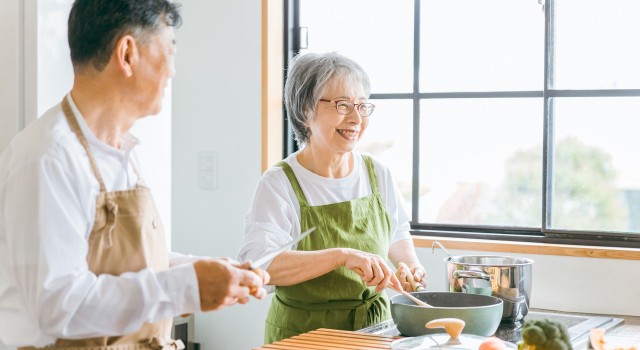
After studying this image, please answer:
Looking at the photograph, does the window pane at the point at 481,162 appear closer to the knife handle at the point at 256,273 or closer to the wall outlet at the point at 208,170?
the wall outlet at the point at 208,170

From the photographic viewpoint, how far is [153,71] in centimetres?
155

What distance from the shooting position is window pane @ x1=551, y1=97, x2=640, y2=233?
2.92m

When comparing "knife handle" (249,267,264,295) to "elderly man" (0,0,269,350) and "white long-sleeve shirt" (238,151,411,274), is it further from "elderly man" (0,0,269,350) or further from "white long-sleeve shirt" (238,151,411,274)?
"white long-sleeve shirt" (238,151,411,274)

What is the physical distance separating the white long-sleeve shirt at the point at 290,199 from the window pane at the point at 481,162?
656 mm

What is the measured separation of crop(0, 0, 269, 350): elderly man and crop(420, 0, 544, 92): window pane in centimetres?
181

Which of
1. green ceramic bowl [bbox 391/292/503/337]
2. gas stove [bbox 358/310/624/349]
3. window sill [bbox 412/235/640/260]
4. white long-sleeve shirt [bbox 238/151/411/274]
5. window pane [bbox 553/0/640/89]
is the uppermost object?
window pane [bbox 553/0/640/89]

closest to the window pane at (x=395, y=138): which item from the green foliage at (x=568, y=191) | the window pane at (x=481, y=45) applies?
the window pane at (x=481, y=45)

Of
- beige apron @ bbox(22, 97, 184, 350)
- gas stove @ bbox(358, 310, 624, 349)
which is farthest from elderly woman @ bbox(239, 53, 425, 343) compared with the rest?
beige apron @ bbox(22, 97, 184, 350)

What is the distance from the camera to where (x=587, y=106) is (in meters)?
2.97

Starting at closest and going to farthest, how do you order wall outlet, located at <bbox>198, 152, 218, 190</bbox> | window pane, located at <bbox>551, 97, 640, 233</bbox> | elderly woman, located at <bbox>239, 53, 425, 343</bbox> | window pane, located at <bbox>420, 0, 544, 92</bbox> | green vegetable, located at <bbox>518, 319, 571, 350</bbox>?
green vegetable, located at <bbox>518, 319, 571, 350</bbox>, elderly woman, located at <bbox>239, 53, 425, 343</bbox>, window pane, located at <bbox>551, 97, 640, 233</bbox>, window pane, located at <bbox>420, 0, 544, 92</bbox>, wall outlet, located at <bbox>198, 152, 218, 190</bbox>

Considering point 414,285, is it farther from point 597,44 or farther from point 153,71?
point 597,44

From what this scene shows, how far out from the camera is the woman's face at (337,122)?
2.44m

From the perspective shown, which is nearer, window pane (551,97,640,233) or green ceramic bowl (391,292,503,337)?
green ceramic bowl (391,292,503,337)

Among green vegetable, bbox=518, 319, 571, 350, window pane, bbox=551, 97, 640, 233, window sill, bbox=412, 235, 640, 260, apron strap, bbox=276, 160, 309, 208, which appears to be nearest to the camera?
green vegetable, bbox=518, 319, 571, 350
